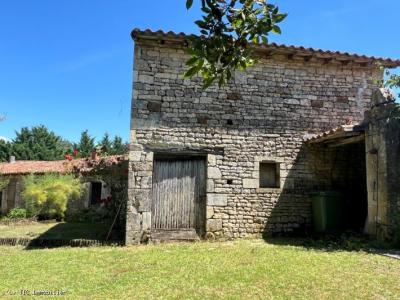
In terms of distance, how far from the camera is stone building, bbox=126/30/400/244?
7656 mm

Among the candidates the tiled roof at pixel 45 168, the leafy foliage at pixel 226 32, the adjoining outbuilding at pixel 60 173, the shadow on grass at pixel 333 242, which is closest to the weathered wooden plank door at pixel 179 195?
the shadow on grass at pixel 333 242

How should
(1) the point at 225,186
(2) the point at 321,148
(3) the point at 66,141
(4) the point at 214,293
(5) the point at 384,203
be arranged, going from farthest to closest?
(3) the point at 66,141 < (2) the point at 321,148 < (1) the point at 225,186 < (5) the point at 384,203 < (4) the point at 214,293

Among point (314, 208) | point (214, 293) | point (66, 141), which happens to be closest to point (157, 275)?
point (214, 293)

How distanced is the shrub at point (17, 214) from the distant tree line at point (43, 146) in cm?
1090

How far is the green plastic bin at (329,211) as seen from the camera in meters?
7.55

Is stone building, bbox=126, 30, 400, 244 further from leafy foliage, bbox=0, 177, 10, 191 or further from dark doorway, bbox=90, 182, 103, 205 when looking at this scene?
leafy foliage, bbox=0, 177, 10, 191

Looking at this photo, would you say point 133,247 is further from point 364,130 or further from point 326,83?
point 326,83

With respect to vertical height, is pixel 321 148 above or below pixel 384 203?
above

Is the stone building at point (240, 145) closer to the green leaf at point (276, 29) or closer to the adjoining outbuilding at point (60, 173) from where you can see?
the green leaf at point (276, 29)

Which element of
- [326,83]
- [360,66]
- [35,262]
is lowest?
[35,262]

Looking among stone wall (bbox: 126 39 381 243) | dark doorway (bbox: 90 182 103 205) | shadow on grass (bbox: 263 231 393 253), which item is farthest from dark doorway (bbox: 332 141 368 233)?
dark doorway (bbox: 90 182 103 205)

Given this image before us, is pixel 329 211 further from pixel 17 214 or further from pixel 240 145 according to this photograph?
pixel 17 214

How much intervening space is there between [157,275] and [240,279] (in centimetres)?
127

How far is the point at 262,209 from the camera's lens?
7941mm
